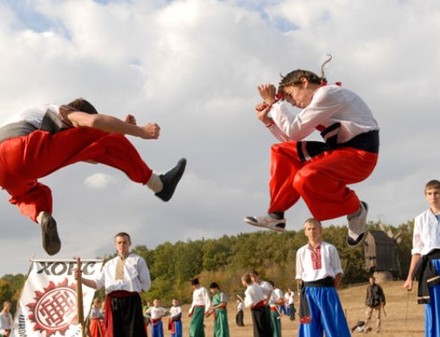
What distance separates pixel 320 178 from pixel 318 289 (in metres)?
4.40

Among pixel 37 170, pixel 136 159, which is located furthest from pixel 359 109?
pixel 37 170

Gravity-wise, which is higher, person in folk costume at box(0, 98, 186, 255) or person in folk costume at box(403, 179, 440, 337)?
person in folk costume at box(0, 98, 186, 255)

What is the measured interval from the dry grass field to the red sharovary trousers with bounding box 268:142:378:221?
18.0ft

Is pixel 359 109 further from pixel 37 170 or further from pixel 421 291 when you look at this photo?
pixel 421 291

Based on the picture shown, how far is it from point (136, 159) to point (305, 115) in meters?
1.62

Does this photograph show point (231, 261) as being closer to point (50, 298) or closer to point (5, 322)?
point (5, 322)

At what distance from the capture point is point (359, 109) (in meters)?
5.52

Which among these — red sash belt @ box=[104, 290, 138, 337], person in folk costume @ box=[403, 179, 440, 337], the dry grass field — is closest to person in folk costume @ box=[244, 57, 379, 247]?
person in folk costume @ box=[403, 179, 440, 337]

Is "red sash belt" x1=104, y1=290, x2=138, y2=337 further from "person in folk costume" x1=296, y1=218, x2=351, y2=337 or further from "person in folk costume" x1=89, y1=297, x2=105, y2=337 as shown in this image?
"person in folk costume" x1=296, y1=218, x2=351, y2=337

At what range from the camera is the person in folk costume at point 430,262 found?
7.80 m

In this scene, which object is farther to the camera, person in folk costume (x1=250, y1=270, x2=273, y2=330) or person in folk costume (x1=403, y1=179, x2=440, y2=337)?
person in folk costume (x1=250, y1=270, x2=273, y2=330)

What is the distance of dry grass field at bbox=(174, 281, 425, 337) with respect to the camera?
20641 millimetres

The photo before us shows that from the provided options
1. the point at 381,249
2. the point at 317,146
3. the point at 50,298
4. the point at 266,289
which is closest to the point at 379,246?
the point at 381,249

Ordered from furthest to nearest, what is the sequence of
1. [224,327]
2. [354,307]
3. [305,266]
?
1. [354,307]
2. [224,327]
3. [305,266]
